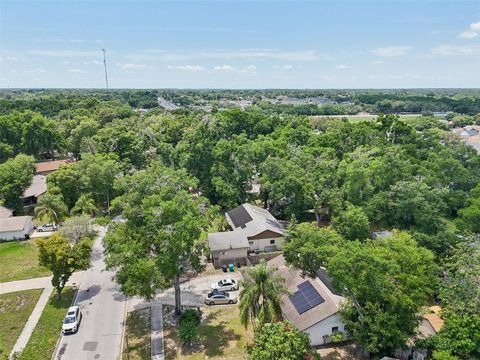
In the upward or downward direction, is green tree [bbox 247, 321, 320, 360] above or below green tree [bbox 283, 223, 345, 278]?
below

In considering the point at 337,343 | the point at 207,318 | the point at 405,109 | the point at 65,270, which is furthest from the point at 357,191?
the point at 405,109

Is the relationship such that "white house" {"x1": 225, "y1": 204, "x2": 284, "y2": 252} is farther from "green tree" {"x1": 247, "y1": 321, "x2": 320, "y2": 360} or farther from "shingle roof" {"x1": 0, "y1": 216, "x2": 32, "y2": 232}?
"shingle roof" {"x1": 0, "y1": 216, "x2": 32, "y2": 232}

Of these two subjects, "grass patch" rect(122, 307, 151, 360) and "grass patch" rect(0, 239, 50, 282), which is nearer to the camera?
"grass patch" rect(122, 307, 151, 360)

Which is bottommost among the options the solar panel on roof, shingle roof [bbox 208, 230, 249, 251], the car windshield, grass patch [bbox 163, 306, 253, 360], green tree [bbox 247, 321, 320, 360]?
grass patch [bbox 163, 306, 253, 360]

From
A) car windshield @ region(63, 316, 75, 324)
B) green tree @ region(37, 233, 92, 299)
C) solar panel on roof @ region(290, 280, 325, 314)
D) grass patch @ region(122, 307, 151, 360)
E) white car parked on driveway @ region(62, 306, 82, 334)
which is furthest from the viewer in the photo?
green tree @ region(37, 233, 92, 299)

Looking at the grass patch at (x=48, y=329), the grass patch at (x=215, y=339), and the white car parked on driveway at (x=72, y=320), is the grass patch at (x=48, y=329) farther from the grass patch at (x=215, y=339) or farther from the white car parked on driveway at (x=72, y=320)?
the grass patch at (x=215, y=339)

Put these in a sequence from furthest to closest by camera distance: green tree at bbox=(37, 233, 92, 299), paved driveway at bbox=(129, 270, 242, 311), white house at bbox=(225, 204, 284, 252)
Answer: white house at bbox=(225, 204, 284, 252) → paved driveway at bbox=(129, 270, 242, 311) → green tree at bbox=(37, 233, 92, 299)

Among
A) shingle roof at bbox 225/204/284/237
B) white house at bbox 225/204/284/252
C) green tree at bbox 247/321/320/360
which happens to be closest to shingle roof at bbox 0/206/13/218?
shingle roof at bbox 225/204/284/237
